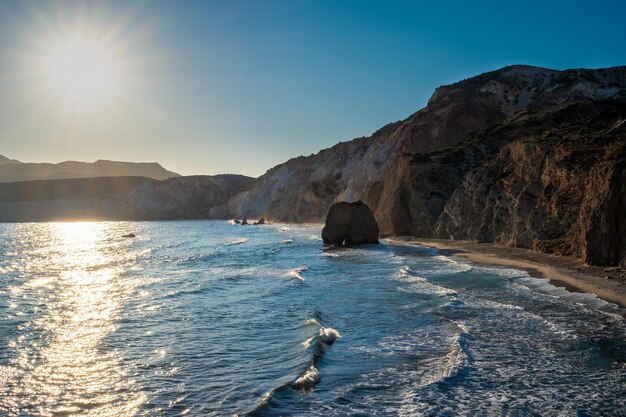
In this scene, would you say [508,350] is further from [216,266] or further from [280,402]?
[216,266]

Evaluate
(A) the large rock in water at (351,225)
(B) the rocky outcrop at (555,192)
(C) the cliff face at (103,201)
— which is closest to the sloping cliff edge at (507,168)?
(B) the rocky outcrop at (555,192)

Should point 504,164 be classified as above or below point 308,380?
above

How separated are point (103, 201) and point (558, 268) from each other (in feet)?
599

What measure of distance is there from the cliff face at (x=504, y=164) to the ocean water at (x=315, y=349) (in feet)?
26.7

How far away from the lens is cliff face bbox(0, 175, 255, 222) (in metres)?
179

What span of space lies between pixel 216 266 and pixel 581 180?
2468 centimetres

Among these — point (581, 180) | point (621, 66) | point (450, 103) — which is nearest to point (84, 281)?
point (581, 180)

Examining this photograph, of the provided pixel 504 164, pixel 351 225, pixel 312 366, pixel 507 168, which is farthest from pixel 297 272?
pixel 504 164

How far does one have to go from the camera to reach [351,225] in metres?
51.9

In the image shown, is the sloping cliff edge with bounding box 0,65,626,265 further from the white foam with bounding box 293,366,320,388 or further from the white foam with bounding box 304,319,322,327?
the white foam with bounding box 293,366,320,388

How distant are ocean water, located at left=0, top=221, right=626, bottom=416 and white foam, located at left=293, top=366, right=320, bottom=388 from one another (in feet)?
0.35

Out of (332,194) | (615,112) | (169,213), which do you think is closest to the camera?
(615,112)

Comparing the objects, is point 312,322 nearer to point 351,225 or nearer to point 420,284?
point 420,284

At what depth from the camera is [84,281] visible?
2852 centimetres
